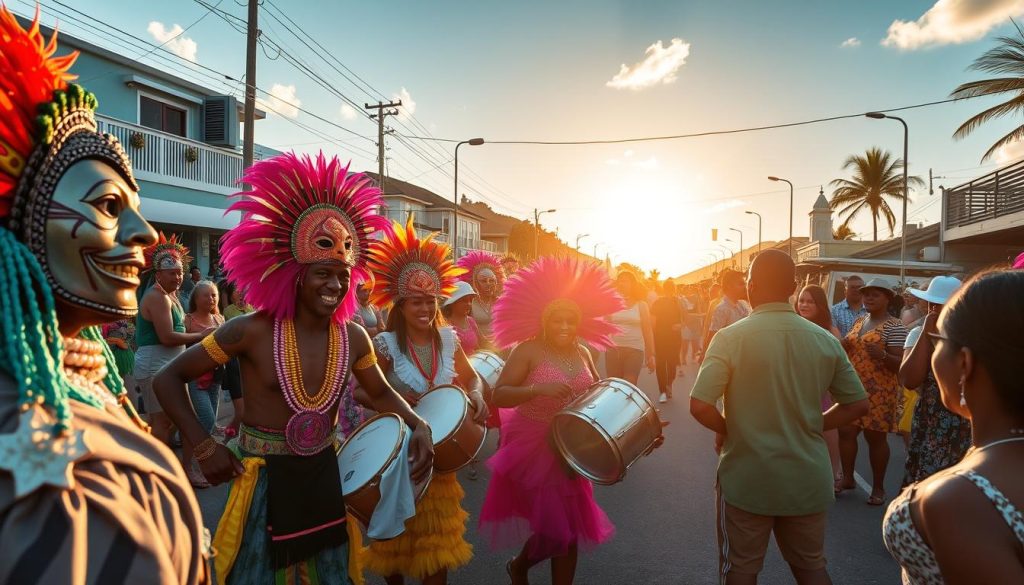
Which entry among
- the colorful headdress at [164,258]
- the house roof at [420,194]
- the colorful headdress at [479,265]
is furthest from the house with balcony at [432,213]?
the colorful headdress at [164,258]

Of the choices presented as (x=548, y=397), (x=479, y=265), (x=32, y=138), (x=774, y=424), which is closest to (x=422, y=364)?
(x=548, y=397)

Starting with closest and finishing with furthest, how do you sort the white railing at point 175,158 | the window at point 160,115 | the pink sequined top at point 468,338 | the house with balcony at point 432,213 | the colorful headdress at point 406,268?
the colorful headdress at point 406,268, the pink sequined top at point 468,338, the white railing at point 175,158, the window at point 160,115, the house with balcony at point 432,213

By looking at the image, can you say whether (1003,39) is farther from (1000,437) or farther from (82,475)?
(82,475)

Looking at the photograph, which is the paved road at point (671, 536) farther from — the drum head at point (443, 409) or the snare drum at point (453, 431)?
the drum head at point (443, 409)

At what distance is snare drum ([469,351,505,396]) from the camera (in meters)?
5.54

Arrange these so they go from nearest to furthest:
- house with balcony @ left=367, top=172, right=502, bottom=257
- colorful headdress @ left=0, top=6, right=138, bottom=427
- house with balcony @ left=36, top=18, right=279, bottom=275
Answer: colorful headdress @ left=0, top=6, right=138, bottom=427 → house with balcony @ left=36, top=18, right=279, bottom=275 → house with balcony @ left=367, top=172, right=502, bottom=257

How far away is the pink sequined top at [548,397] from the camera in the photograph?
395 cm

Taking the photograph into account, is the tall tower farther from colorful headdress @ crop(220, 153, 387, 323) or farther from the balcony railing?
colorful headdress @ crop(220, 153, 387, 323)

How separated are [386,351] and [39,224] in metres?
3.12

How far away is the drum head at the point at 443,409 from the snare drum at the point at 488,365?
4.90 ft

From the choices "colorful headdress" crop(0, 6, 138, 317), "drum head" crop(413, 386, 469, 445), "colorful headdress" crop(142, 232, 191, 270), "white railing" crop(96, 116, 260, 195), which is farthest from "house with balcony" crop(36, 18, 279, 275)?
"colorful headdress" crop(0, 6, 138, 317)

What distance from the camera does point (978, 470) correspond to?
1.51 meters

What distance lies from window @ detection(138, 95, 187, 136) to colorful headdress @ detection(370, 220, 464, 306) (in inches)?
707

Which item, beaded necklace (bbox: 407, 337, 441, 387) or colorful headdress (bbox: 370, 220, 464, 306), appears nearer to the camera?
beaded necklace (bbox: 407, 337, 441, 387)
